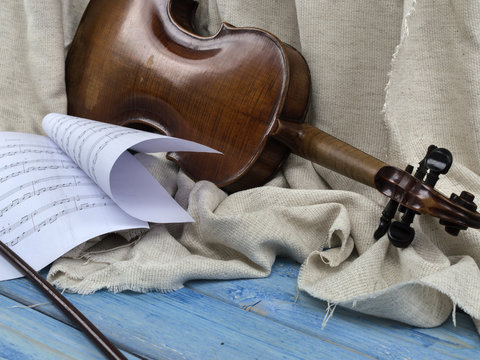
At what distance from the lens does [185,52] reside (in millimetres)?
913

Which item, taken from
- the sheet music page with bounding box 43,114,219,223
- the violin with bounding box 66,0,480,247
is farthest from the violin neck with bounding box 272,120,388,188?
the sheet music page with bounding box 43,114,219,223

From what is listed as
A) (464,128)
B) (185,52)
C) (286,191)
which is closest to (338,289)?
(286,191)

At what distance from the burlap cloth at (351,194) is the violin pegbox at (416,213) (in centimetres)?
2

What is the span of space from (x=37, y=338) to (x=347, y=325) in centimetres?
33

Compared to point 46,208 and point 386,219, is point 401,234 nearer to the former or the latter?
point 386,219

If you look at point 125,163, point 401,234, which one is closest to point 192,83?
point 125,163

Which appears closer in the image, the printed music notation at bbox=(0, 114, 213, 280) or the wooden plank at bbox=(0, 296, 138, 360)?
the wooden plank at bbox=(0, 296, 138, 360)

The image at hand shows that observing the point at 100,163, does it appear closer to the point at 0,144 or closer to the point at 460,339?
the point at 0,144

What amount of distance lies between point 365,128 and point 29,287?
53 cm

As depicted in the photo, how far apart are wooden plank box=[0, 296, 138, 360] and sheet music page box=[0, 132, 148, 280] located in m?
0.08

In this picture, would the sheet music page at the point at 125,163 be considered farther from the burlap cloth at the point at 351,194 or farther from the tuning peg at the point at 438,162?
the tuning peg at the point at 438,162

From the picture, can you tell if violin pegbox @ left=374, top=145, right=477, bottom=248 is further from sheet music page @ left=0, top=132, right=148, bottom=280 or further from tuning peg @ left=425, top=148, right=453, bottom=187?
sheet music page @ left=0, top=132, right=148, bottom=280

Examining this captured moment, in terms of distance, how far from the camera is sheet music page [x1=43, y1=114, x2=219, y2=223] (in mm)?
718

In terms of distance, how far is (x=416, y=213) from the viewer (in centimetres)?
64
